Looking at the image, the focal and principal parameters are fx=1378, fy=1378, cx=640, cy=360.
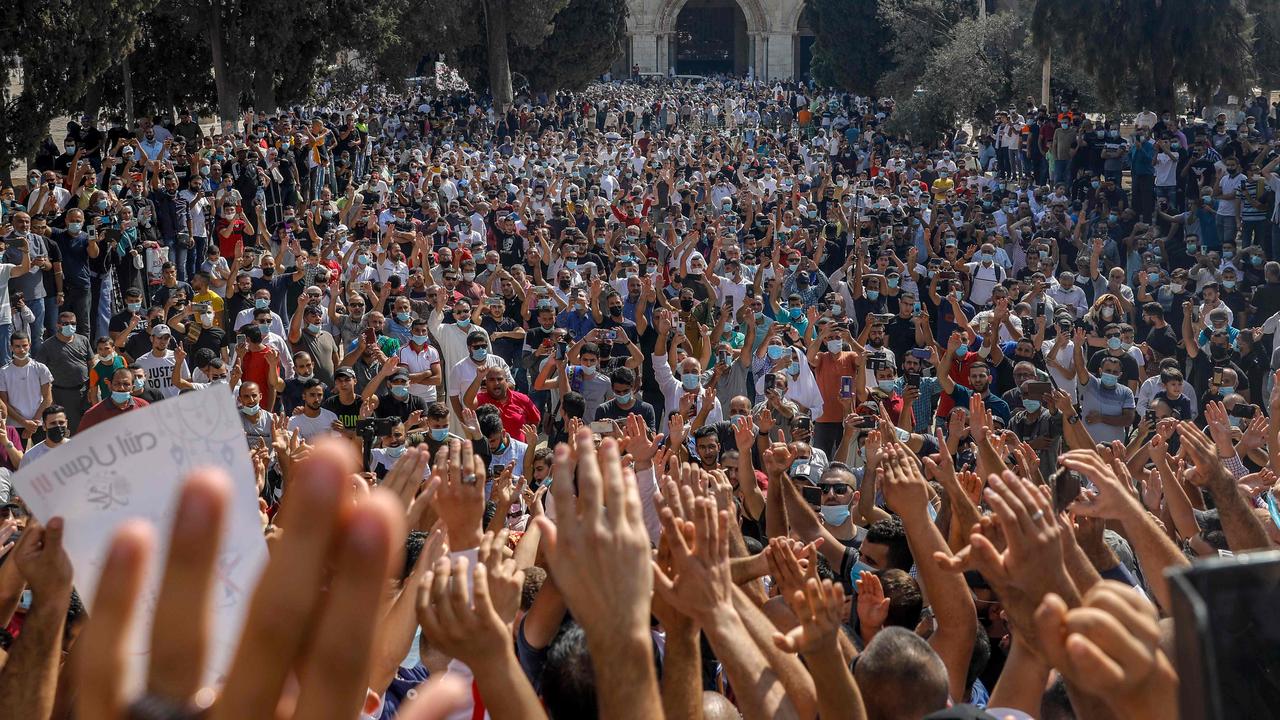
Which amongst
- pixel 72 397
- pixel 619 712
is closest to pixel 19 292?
pixel 72 397

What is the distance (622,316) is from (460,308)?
1.62m

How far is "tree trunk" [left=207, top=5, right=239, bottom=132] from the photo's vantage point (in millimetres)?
26953

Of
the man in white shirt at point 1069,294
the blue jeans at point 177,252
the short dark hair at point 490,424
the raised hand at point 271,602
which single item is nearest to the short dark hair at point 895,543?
the short dark hair at point 490,424

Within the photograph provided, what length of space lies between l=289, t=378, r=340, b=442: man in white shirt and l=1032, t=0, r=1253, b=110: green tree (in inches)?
781

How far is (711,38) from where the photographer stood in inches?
2822

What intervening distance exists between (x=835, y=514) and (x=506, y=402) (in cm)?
345

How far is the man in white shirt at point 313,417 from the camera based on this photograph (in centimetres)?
891

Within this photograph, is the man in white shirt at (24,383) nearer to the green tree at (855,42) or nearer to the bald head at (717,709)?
the bald head at (717,709)

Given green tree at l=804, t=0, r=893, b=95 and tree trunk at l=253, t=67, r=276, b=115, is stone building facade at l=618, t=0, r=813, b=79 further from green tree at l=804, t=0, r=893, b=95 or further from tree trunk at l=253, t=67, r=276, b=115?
tree trunk at l=253, t=67, r=276, b=115

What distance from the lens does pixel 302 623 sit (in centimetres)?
139

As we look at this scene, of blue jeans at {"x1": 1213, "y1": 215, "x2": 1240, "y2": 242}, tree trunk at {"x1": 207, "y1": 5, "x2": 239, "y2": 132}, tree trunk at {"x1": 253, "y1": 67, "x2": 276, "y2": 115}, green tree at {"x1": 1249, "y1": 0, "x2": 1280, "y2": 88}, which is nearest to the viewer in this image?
blue jeans at {"x1": 1213, "y1": 215, "x2": 1240, "y2": 242}

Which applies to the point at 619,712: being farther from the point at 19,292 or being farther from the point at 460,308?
the point at 19,292

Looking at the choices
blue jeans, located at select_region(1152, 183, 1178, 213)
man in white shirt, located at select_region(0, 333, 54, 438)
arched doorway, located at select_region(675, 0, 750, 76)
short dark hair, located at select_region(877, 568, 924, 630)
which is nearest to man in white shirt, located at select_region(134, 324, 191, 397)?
man in white shirt, located at select_region(0, 333, 54, 438)

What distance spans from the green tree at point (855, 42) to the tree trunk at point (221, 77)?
64.9 feet
